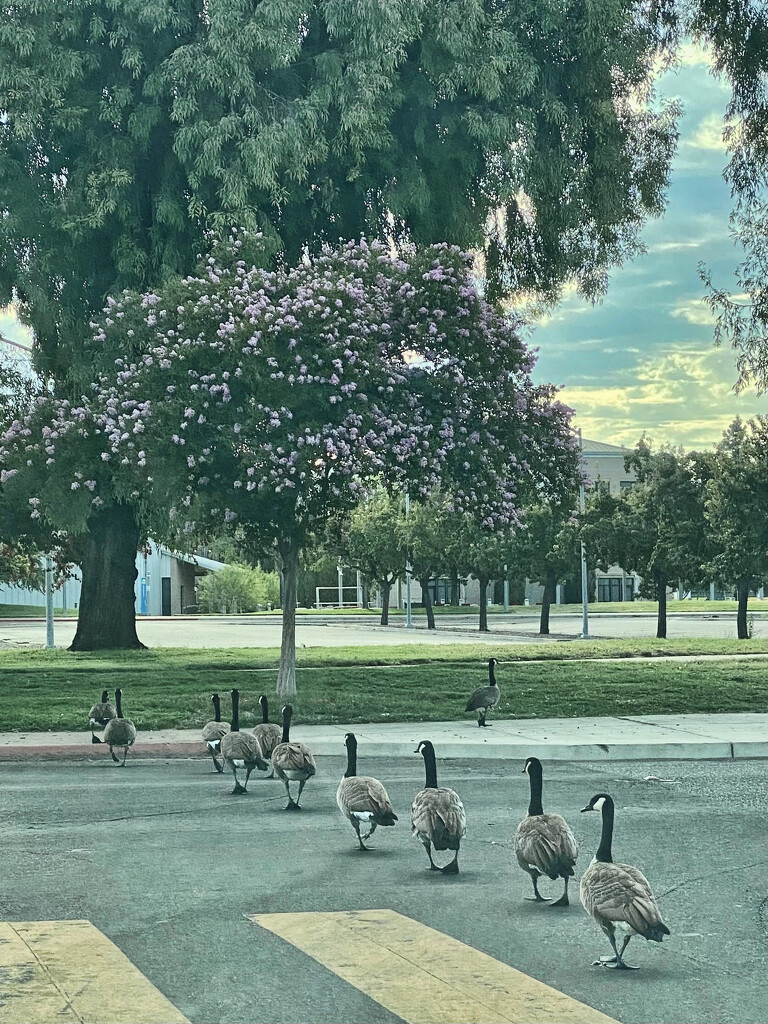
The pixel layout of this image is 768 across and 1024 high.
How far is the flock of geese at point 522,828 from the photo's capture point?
20.8ft

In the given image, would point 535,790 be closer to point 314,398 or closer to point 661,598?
point 314,398

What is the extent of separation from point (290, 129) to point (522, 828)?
17.0 meters

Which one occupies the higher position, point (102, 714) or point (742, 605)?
point (742, 605)

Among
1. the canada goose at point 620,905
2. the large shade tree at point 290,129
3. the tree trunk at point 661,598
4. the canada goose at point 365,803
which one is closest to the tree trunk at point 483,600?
the tree trunk at point 661,598

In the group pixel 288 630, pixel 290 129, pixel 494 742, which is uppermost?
pixel 290 129

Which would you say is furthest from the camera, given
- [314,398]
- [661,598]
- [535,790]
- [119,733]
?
[661,598]

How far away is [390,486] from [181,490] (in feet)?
11.7

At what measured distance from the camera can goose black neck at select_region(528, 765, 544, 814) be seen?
795 cm

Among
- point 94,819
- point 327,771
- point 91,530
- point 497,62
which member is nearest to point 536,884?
point 94,819

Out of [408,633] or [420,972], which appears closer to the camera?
[420,972]

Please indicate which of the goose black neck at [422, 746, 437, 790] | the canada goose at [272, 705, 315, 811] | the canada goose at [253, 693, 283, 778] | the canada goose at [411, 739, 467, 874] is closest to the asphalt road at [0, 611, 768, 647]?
the canada goose at [253, 693, 283, 778]

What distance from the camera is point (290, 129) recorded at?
22625 mm

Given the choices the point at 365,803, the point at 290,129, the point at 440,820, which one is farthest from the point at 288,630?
the point at 440,820

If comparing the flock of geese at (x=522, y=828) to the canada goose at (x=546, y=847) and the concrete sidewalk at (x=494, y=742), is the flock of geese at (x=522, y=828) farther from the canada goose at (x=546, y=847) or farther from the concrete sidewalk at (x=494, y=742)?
the concrete sidewalk at (x=494, y=742)
